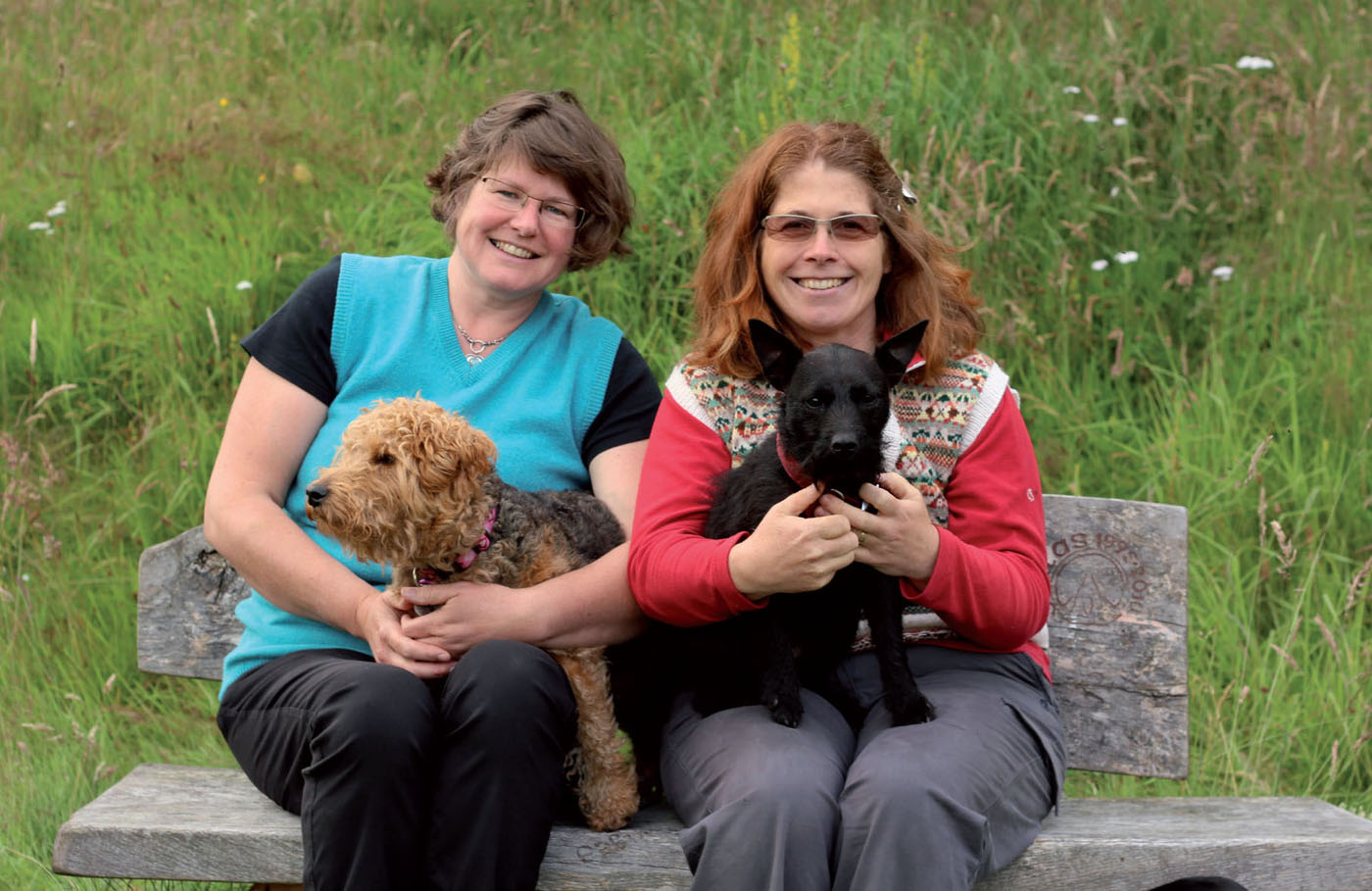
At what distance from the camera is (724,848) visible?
2.54 metres

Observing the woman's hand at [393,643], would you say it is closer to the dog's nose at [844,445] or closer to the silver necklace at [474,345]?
the silver necklace at [474,345]

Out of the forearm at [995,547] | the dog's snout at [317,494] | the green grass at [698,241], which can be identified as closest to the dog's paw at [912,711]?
the forearm at [995,547]

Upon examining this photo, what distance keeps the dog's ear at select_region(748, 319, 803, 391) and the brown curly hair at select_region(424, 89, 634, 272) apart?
811mm

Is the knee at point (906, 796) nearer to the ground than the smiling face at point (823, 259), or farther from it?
nearer to the ground

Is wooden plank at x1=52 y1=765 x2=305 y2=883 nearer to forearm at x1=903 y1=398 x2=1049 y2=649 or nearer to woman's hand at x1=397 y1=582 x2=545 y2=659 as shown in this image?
woman's hand at x1=397 y1=582 x2=545 y2=659

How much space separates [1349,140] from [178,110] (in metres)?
5.78

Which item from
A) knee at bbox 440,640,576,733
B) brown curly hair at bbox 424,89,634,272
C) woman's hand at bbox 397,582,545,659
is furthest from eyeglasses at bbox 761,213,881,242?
knee at bbox 440,640,576,733

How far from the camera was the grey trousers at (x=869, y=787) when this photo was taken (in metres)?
2.50

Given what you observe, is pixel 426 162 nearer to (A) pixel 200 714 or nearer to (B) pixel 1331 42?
(A) pixel 200 714

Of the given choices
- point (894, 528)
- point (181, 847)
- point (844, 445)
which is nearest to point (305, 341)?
point (181, 847)

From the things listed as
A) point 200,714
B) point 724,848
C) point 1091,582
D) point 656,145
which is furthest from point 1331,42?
point 200,714

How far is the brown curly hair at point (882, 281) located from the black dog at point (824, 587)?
1.11 ft

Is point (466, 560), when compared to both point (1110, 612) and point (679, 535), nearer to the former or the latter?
point (679, 535)

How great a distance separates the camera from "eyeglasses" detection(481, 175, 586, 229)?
3371 millimetres
